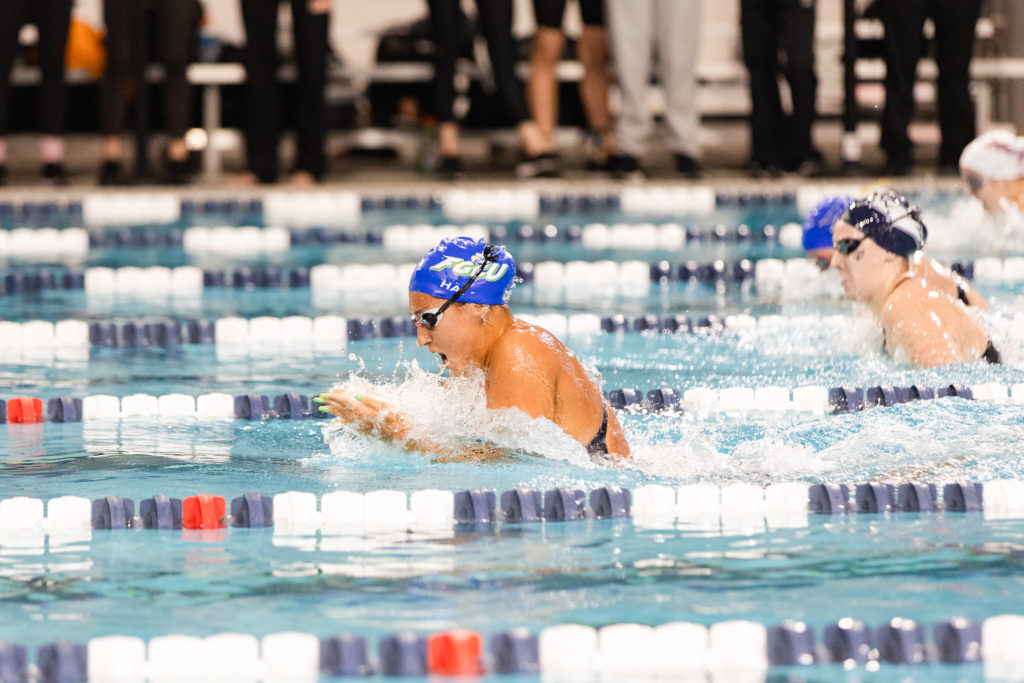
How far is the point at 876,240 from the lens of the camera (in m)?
5.08

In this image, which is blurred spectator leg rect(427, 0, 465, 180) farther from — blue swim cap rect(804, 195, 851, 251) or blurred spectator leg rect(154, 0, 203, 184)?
blue swim cap rect(804, 195, 851, 251)

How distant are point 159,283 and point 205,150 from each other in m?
3.46

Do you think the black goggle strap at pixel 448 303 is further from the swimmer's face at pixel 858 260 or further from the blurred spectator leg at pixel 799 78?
the blurred spectator leg at pixel 799 78

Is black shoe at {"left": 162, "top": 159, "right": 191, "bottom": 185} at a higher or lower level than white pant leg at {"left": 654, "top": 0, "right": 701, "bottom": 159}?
lower

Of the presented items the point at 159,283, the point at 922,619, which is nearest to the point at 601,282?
the point at 159,283

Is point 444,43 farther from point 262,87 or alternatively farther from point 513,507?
point 513,507

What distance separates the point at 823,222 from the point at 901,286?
1.54 ft

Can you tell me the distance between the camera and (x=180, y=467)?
14.3 feet

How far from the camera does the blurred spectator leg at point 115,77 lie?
9.11 meters

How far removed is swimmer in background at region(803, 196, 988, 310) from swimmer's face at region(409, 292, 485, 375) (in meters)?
1.68

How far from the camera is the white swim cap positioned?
6.55 m

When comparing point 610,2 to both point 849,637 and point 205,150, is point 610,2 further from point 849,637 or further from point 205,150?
point 849,637

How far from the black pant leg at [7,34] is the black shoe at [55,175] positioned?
345 mm

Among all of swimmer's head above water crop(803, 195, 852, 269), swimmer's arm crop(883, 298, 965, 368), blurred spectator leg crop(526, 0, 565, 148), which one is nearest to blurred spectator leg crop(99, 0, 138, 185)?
blurred spectator leg crop(526, 0, 565, 148)
